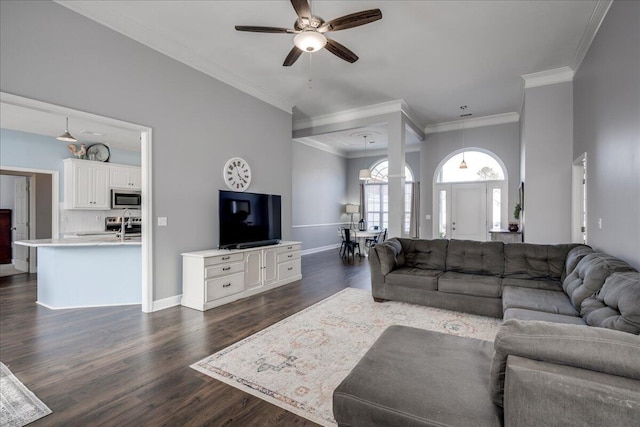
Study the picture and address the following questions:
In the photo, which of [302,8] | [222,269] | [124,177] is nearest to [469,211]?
[222,269]

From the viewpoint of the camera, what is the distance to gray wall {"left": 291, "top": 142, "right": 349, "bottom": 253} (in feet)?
29.5

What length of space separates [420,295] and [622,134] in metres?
2.60

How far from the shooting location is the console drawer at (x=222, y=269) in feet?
13.5

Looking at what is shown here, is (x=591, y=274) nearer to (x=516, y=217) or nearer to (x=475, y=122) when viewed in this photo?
(x=516, y=217)

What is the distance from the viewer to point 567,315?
8.71 feet

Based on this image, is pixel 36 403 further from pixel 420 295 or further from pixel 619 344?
pixel 420 295

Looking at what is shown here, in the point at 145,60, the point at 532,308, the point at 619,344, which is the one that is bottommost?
the point at 532,308

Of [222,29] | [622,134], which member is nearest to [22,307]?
[222,29]

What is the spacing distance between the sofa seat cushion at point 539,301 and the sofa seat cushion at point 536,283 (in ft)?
0.45

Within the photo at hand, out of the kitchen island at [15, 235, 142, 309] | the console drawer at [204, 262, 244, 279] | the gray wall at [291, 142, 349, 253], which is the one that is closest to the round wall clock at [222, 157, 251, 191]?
the console drawer at [204, 262, 244, 279]

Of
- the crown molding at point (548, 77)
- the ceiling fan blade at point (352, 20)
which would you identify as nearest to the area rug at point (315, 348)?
the ceiling fan blade at point (352, 20)

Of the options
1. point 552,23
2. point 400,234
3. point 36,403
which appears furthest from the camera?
point 400,234

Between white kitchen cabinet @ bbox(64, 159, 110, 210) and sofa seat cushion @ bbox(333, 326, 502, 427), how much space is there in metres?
7.44

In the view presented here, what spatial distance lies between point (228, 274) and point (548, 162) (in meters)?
5.31
